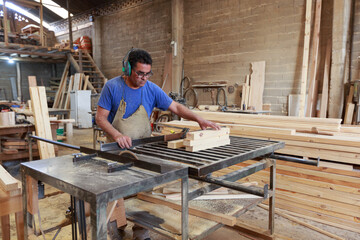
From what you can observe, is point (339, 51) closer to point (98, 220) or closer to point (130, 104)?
point (130, 104)

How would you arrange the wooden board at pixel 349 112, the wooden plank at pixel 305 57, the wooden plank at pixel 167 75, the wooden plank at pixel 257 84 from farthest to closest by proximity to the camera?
the wooden plank at pixel 167 75, the wooden plank at pixel 257 84, the wooden plank at pixel 305 57, the wooden board at pixel 349 112

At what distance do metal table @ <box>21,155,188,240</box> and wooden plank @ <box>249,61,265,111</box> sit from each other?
5372 millimetres

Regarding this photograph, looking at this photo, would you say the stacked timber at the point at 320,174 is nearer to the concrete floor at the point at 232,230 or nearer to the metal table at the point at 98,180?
the concrete floor at the point at 232,230

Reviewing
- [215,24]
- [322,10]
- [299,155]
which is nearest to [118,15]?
[215,24]

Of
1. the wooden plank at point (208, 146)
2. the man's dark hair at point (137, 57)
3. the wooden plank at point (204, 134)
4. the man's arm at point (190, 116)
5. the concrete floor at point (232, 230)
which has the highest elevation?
the man's dark hair at point (137, 57)

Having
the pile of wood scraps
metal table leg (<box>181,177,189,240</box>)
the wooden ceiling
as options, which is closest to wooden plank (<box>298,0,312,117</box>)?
metal table leg (<box>181,177,189,240</box>)

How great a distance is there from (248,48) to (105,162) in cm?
596

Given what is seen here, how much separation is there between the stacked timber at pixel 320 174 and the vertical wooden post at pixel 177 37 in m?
5.12

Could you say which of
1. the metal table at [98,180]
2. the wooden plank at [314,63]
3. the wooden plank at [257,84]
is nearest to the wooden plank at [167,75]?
the wooden plank at [257,84]

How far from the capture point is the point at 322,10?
5.57 meters

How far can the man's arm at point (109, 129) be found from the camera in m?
1.82

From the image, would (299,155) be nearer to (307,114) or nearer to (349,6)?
(307,114)

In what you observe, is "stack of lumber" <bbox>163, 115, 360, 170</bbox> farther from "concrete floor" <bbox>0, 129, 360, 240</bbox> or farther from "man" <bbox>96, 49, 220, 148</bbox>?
"man" <bbox>96, 49, 220, 148</bbox>

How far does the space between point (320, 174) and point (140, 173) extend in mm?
2275
